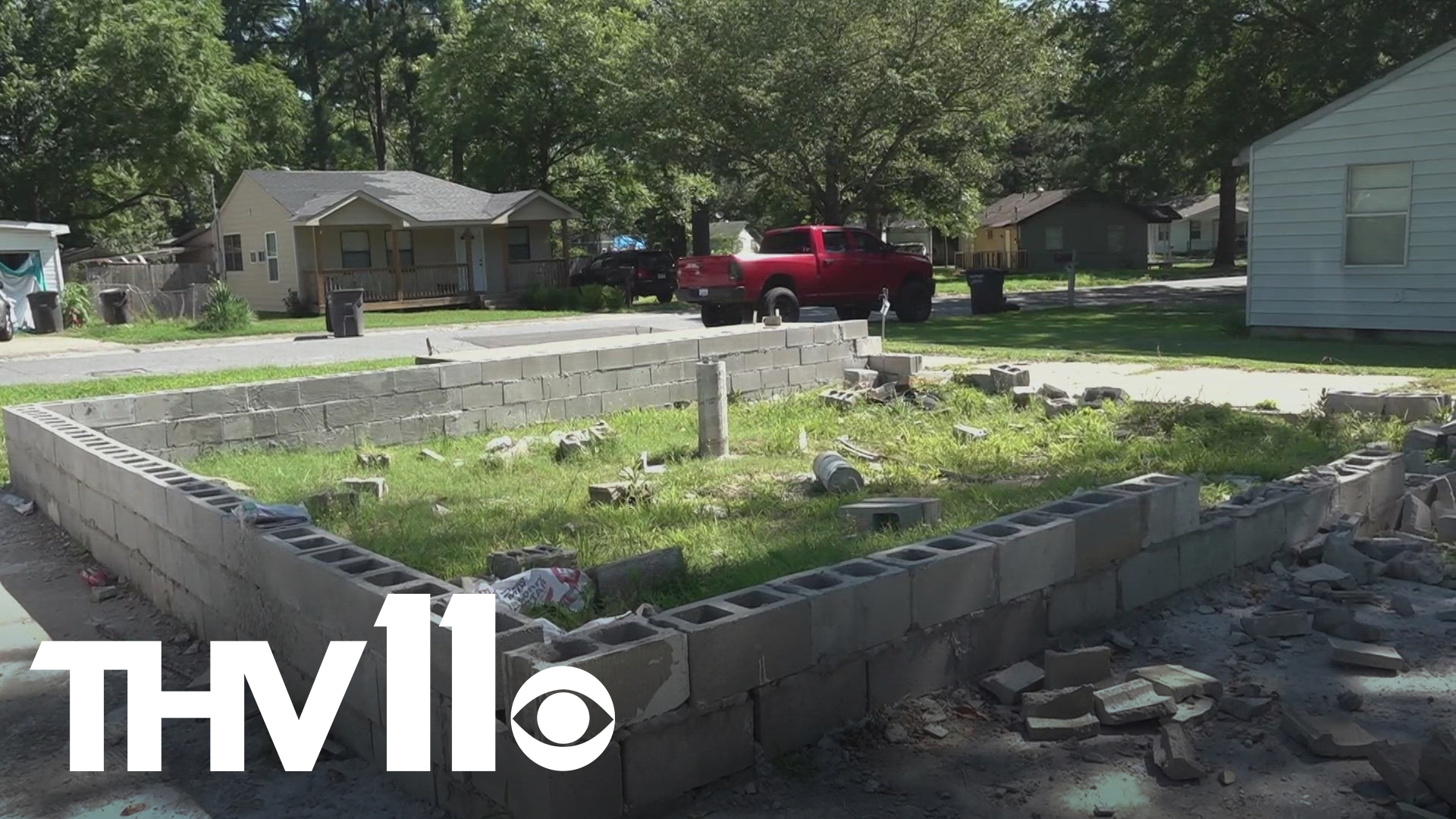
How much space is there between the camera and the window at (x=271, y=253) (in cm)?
3419

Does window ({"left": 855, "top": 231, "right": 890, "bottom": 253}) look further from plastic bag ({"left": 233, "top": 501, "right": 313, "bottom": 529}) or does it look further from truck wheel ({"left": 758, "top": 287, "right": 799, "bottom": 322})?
plastic bag ({"left": 233, "top": 501, "right": 313, "bottom": 529})

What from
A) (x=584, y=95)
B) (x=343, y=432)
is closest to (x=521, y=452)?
(x=343, y=432)

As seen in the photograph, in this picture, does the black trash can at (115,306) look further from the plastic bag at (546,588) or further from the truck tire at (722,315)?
the plastic bag at (546,588)

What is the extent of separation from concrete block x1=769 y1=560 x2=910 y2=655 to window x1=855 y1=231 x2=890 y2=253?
18927 mm

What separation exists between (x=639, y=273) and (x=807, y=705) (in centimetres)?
3160

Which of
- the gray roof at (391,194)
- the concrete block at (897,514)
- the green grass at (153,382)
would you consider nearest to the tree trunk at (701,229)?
the gray roof at (391,194)

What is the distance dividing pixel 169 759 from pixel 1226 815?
369 centimetres

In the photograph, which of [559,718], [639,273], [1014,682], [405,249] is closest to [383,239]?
[405,249]

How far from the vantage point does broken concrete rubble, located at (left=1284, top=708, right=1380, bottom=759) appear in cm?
427

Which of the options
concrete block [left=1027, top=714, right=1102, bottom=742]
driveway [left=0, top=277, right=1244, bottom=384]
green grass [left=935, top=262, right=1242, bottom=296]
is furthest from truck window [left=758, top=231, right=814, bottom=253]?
concrete block [left=1027, top=714, right=1102, bottom=742]

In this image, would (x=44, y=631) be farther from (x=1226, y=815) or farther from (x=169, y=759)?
(x=1226, y=815)

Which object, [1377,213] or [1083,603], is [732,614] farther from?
[1377,213]

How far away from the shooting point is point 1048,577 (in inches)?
210

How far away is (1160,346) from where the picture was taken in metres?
17.5
